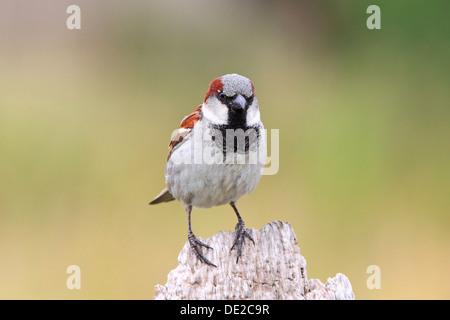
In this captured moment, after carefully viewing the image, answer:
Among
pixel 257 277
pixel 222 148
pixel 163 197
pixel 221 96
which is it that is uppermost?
pixel 221 96

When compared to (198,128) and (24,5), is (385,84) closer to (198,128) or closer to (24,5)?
(198,128)

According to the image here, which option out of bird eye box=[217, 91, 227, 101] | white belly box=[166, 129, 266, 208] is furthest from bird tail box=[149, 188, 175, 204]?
bird eye box=[217, 91, 227, 101]

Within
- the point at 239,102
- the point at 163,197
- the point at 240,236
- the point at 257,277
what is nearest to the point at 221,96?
the point at 239,102

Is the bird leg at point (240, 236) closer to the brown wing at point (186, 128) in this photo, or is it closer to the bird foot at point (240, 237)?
the bird foot at point (240, 237)

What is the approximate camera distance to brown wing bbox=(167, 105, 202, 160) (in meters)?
2.78

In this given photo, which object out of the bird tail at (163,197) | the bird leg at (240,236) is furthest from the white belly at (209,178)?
the bird tail at (163,197)

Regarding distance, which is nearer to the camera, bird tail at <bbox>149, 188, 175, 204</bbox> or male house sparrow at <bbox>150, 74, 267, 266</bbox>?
male house sparrow at <bbox>150, 74, 267, 266</bbox>

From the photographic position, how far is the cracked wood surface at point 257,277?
2.25 m

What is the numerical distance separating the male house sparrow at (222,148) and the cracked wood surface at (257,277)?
7 centimetres

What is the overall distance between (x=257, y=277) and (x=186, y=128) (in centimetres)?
90

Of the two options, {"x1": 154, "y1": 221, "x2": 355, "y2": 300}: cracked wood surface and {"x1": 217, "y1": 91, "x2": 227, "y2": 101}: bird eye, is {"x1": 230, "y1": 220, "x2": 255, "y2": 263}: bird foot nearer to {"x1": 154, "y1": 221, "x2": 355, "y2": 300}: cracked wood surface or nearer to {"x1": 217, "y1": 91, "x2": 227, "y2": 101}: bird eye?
{"x1": 154, "y1": 221, "x2": 355, "y2": 300}: cracked wood surface

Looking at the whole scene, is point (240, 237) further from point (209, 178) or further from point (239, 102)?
point (239, 102)

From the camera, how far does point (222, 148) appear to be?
8.54 ft

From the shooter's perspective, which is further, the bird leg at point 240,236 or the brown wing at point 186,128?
the brown wing at point 186,128
